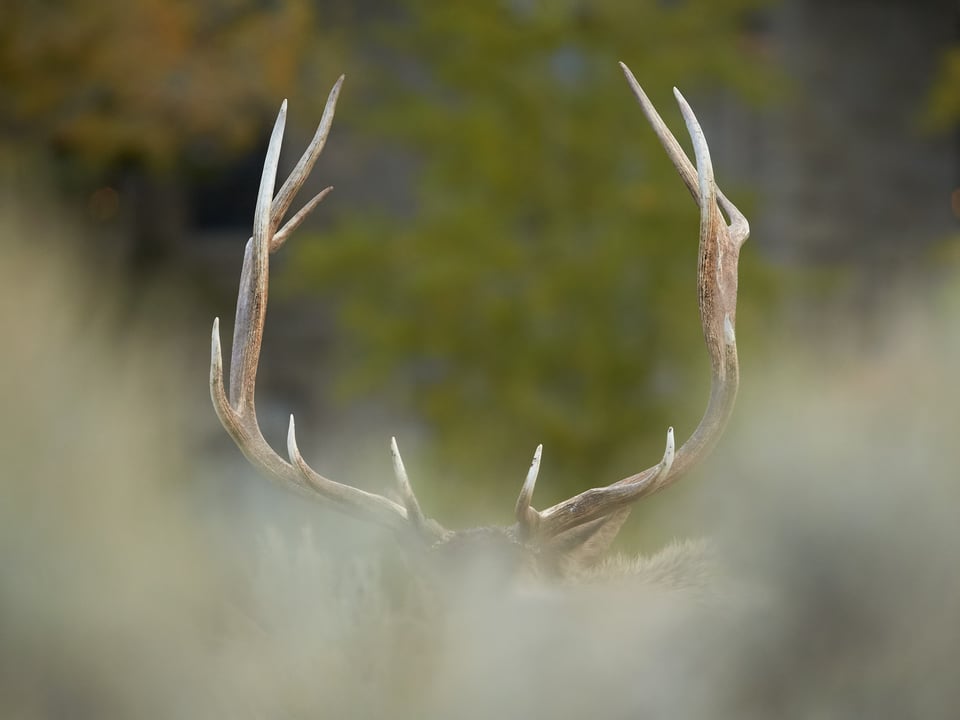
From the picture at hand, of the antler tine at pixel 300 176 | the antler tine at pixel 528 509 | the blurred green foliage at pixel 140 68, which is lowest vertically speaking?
the blurred green foliage at pixel 140 68

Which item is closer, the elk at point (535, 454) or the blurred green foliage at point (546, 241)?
the elk at point (535, 454)

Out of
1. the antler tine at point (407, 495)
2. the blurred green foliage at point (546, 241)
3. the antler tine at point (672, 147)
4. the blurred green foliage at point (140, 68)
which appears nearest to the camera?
the antler tine at point (407, 495)

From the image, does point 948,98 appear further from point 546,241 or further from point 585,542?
point 585,542

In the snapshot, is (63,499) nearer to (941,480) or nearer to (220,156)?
(941,480)

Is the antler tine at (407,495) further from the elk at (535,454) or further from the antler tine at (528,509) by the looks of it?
the antler tine at (528,509)

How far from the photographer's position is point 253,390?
8.57 ft

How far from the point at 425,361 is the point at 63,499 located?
6.15 metres

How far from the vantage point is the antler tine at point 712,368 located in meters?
2.47

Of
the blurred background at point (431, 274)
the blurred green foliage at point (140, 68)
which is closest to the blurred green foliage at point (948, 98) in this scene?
the blurred background at point (431, 274)

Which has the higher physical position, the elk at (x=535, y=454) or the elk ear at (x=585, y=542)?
the elk at (x=535, y=454)

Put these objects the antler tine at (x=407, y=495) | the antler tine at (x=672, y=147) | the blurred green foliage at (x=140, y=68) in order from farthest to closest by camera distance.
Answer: the blurred green foliage at (x=140, y=68), the antler tine at (x=672, y=147), the antler tine at (x=407, y=495)

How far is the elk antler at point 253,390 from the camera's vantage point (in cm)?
255

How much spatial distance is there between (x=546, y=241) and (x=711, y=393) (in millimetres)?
5673

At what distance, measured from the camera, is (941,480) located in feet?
7.81
